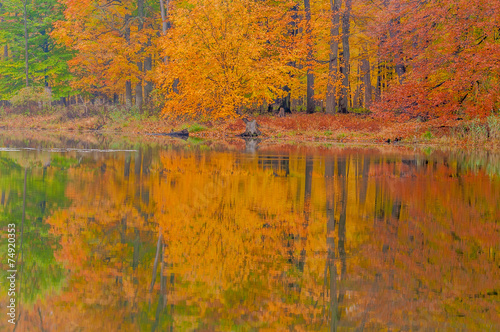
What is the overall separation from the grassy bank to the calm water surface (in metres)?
16.6

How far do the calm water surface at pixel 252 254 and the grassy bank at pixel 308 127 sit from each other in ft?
54.5

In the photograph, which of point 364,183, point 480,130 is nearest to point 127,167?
point 364,183

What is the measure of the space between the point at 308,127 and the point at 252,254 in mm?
30006

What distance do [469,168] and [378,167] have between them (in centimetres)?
275

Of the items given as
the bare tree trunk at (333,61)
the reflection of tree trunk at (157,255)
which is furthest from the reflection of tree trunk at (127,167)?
the bare tree trunk at (333,61)

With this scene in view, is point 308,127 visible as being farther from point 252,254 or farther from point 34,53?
point 34,53

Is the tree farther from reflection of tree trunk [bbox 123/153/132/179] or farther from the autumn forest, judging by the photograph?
reflection of tree trunk [bbox 123/153/132/179]

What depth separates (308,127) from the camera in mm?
36062

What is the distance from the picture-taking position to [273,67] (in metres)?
33.8

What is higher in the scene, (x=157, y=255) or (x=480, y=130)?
(x=480, y=130)

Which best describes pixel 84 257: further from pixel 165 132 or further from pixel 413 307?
pixel 165 132

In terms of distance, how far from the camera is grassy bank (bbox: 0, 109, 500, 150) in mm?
29038

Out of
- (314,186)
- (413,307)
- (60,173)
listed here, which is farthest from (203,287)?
(60,173)

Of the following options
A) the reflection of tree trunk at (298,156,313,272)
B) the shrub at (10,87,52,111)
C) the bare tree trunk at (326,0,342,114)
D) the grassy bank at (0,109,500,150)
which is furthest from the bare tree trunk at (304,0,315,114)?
the shrub at (10,87,52,111)
